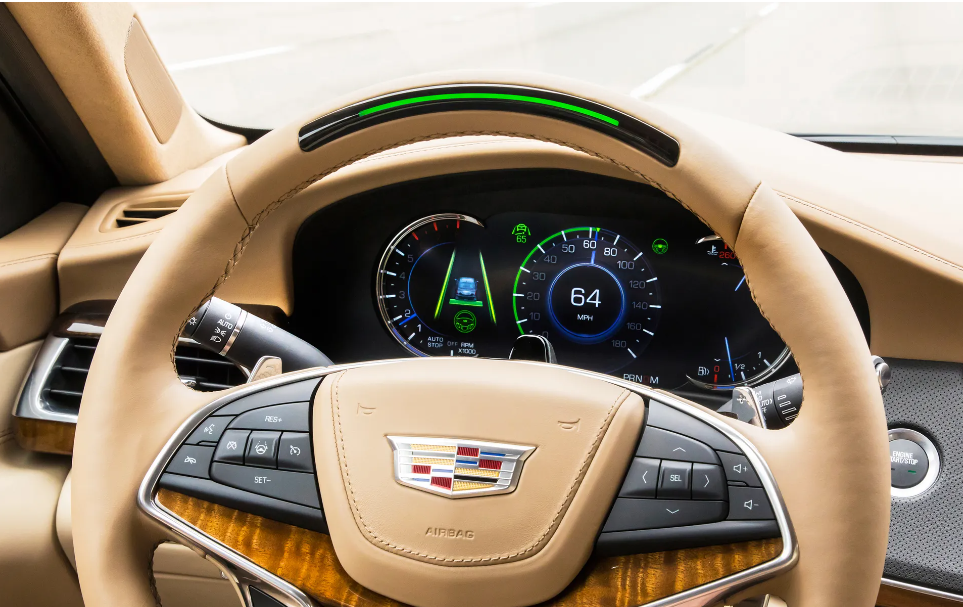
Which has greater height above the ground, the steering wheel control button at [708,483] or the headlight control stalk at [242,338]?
the headlight control stalk at [242,338]

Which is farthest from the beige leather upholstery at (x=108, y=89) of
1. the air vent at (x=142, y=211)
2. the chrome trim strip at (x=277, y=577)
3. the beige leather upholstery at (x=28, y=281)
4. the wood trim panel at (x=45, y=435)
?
the chrome trim strip at (x=277, y=577)

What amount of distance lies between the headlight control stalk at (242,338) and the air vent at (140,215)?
0.82m

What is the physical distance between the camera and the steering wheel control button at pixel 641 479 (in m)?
0.72

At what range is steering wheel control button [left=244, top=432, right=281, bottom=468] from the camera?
0.77m

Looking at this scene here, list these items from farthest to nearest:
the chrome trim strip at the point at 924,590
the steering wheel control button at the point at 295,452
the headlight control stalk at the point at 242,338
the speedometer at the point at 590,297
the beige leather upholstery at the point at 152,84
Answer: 1. the beige leather upholstery at the point at 152,84
2. the speedometer at the point at 590,297
3. the chrome trim strip at the point at 924,590
4. the headlight control stalk at the point at 242,338
5. the steering wheel control button at the point at 295,452

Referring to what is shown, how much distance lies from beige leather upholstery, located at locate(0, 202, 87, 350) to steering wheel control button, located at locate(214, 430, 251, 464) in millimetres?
1057

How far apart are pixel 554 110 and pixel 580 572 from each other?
1.55 feet

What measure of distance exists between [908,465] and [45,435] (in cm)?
173

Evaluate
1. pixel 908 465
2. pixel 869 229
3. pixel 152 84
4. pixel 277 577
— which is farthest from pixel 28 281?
pixel 908 465

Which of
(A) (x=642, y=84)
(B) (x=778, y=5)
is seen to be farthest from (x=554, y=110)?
(B) (x=778, y=5)

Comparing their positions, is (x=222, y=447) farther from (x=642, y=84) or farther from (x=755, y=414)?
(x=642, y=84)

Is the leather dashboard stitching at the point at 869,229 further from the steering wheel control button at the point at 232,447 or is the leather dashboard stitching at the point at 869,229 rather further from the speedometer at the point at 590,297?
the steering wheel control button at the point at 232,447

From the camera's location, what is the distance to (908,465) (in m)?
1.28

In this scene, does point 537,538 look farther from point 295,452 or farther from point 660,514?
point 295,452
